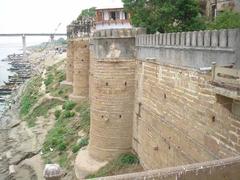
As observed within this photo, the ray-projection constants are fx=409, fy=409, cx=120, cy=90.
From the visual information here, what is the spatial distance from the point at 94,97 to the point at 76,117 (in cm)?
968

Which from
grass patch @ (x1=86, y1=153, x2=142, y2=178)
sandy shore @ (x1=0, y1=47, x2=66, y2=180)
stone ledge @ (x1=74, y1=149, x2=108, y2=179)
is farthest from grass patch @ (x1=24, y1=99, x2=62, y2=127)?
grass patch @ (x1=86, y1=153, x2=142, y2=178)

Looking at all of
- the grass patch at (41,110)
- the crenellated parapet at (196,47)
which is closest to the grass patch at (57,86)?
the grass patch at (41,110)

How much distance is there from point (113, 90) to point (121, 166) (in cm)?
302

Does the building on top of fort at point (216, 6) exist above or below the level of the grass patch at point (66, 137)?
above

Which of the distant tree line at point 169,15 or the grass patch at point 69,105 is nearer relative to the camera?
the distant tree line at point 169,15

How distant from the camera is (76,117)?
87.5 feet

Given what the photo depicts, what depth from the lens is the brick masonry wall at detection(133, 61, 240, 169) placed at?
9344 mm

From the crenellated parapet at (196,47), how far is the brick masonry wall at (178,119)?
307 millimetres

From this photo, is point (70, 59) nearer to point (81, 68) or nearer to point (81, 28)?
point (81, 28)

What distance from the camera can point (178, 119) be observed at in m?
11.9

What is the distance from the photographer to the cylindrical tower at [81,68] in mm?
29062

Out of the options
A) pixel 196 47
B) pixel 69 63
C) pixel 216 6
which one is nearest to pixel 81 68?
pixel 69 63

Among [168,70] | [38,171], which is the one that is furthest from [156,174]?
[38,171]

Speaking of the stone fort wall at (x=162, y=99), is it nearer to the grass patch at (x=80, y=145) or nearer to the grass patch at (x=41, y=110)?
the grass patch at (x=80, y=145)
